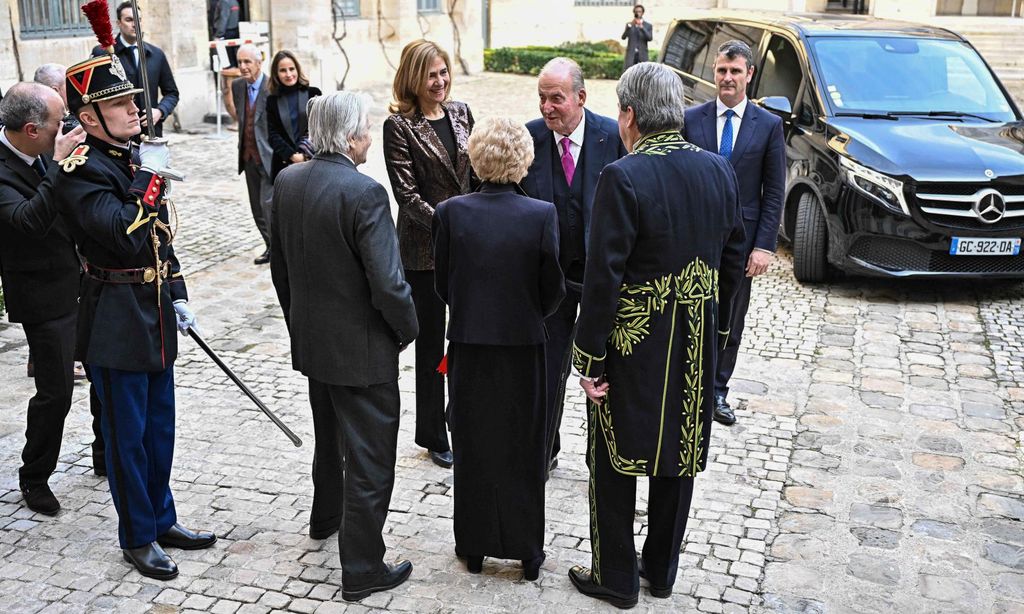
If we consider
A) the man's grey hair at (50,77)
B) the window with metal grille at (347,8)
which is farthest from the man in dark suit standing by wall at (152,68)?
the window with metal grille at (347,8)

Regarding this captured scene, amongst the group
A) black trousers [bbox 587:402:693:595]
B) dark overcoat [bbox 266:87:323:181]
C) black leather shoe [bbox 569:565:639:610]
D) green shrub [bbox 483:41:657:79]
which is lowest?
black leather shoe [bbox 569:565:639:610]

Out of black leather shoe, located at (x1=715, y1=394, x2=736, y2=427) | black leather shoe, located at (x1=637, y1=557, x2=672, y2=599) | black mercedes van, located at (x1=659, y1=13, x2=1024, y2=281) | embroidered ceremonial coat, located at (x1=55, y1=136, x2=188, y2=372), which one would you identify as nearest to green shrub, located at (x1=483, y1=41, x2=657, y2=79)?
black mercedes van, located at (x1=659, y1=13, x2=1024, y2=281)

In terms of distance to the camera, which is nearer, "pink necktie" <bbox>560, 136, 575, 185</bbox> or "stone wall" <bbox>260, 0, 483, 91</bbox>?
"pink necktie" <bbox>560, 136, 575, 185</bbox>

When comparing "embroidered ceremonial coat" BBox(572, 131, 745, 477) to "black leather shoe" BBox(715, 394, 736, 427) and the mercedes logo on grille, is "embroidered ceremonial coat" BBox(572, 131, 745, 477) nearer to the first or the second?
"black leather shoe" BBox(715, 394, 736, 427)

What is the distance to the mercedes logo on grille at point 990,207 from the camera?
321 inches

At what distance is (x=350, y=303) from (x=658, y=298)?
45.1 inches

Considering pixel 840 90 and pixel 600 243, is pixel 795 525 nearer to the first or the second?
pixel 600 243

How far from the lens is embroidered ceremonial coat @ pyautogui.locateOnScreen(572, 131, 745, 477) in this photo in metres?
3.99

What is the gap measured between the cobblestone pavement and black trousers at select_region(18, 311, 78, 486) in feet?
0.70

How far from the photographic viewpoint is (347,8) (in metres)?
21.6

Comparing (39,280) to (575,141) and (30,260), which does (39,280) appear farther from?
(575,141)

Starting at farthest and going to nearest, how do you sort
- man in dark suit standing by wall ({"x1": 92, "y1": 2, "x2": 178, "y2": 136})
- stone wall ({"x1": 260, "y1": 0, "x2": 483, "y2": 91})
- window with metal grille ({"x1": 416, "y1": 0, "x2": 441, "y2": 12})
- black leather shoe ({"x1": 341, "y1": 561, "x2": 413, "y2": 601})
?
window with metal grille ({"x1": 416, "y1": 0, "x2": 441, "y2": 12})
stone wall ({"x1": 260, "y1": 0, "x2": 483, "y2": 91})
man in dark suit standing by wall ({"x1": 92, "y1": 2, "x2": 178, "y2": 136})
black leather shoe ({"x1": 341, "y1": 561, "x2": 413, "y2": 601})

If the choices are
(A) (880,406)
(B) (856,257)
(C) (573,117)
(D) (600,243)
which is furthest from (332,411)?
(B) (856,257)

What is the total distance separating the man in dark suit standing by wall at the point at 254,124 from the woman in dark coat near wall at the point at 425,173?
348 cm
